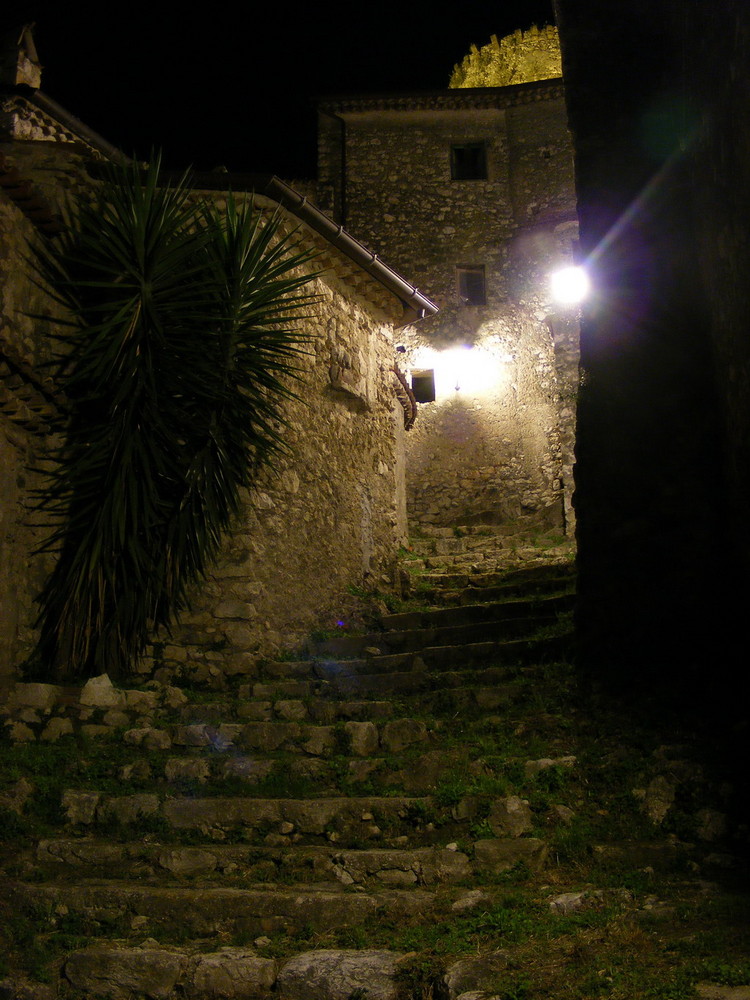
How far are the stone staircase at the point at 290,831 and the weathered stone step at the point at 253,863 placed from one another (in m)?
0.01

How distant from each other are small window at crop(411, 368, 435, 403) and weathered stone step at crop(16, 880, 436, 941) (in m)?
14.8

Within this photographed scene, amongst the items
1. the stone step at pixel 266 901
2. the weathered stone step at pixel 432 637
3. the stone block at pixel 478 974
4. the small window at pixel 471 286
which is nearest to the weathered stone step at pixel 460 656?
the weathered stone step at pixel 432 637

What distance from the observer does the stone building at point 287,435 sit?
A: 7.64 meters

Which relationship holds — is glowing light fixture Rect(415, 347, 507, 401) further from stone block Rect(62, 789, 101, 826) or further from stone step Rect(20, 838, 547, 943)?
stone step Rect(20, 838, 547, 943)

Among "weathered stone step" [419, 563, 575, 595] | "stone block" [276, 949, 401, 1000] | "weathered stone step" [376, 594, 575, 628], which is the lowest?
"stone block" [276, 949, 401, 1000]

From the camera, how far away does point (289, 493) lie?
380 inches

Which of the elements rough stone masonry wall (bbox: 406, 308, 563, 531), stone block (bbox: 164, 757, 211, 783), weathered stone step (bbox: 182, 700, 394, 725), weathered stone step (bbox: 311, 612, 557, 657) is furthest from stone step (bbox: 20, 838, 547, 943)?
rough stone masonry wall (bbox: 406, 308, 563, 531)

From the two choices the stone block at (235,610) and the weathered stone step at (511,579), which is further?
the weathered stone step at (511,579)

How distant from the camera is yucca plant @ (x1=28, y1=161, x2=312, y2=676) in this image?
7605 mm

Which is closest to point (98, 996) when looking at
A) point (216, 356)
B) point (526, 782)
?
point (526, 782)

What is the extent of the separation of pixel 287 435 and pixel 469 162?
43.0 feet

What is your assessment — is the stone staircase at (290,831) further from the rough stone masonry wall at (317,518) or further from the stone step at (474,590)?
the stone step at (474,590)

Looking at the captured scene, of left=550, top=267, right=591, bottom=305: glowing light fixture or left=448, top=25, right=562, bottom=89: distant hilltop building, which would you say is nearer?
left=550, top=267, right=591, bottom=305: glowing light fixture

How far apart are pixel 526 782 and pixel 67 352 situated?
Result: 5.60m
